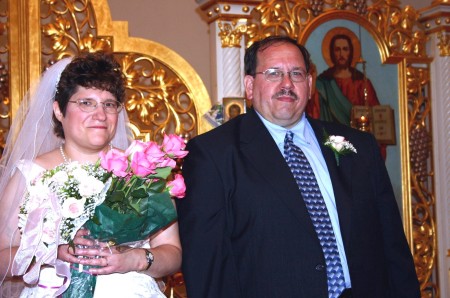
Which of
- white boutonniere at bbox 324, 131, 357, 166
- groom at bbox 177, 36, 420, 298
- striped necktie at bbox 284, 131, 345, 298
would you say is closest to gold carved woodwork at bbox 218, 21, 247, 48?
groom at bbox 177, 36, 420, 298

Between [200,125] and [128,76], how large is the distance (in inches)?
24.4

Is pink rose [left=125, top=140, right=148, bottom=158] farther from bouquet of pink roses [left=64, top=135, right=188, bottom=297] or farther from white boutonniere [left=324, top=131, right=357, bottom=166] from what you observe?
white boutonniere [left=324, top=131, right=357, bottom=166]

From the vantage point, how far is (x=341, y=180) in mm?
3664

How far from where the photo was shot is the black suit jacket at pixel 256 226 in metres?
3.39

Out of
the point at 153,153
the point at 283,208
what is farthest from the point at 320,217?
the point at 153,153

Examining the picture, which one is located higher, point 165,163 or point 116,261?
point 165,163

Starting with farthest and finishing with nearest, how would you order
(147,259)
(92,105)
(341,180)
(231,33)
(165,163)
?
Answer: (231,33)
(341,180)
(92,105)
(147,259)
(165,163)

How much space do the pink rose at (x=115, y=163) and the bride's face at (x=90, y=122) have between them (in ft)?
1.28

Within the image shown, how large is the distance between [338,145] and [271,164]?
0.36 meters

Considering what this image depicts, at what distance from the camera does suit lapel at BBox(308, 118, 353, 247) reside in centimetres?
355

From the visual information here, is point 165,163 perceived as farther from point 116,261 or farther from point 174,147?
point 116,261

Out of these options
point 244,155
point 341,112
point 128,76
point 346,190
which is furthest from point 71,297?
point 341,112

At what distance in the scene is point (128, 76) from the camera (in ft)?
17.6

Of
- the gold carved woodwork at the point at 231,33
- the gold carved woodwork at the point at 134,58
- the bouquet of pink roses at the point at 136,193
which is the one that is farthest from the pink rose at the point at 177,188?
the gold carved woodwork at the point at 231,33
